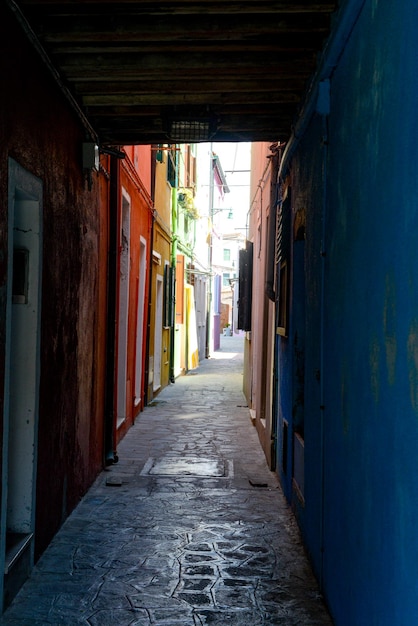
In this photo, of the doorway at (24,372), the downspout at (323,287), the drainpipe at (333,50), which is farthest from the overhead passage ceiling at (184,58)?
the doorway at (24,372)

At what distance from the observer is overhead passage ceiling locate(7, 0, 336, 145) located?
431 cm

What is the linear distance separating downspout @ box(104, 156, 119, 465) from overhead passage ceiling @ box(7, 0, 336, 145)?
1.40 metres

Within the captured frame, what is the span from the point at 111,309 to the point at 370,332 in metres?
5.67

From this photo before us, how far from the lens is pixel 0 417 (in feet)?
13.3

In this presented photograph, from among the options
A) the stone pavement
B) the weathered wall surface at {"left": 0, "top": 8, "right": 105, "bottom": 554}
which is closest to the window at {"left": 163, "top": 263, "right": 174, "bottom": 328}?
the stone pavement

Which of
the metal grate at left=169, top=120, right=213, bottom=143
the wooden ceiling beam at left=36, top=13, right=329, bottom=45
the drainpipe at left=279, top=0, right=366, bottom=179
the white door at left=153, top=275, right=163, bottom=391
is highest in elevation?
the wooden ceiling beam at left=36, top=13, right=329, bottom=45

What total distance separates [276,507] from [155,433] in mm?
4208

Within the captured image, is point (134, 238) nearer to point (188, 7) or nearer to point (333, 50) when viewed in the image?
point (188, 7)

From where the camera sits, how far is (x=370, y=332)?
3191 millimetres

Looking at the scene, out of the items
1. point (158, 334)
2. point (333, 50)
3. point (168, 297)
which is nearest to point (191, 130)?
point (333, 50)

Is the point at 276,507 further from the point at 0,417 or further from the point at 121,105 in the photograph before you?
the point at 121,105

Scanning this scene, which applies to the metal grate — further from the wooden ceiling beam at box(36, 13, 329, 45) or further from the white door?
the white door

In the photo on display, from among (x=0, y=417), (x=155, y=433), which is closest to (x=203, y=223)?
(x=155, y=433)

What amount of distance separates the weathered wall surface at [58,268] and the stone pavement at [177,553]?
1.44 feet
